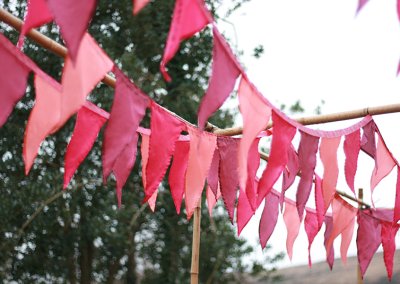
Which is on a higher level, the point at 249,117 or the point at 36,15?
the point at 36,15

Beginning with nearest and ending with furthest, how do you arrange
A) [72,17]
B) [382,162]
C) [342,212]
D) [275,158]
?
[72,17] < [275,158] < [382,162] < [342,212]

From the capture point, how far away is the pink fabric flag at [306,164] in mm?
1281

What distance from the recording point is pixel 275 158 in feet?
4.02

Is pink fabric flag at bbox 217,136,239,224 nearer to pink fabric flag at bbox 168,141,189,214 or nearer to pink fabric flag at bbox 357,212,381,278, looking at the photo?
pink fabric flag at bbox 168,141,189,214

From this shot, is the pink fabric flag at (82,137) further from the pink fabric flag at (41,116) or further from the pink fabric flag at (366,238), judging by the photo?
the pink fabric flag at (366,238)

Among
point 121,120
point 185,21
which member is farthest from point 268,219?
point 185,21

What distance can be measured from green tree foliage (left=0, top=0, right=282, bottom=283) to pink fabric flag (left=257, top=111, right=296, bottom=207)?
3.24 meters

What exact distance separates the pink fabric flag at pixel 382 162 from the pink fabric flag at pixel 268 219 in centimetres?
26

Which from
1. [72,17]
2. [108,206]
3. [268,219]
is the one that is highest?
[108,206]

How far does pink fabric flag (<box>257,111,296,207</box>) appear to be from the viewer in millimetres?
1223

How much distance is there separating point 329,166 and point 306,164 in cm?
7

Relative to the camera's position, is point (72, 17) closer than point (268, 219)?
Yes

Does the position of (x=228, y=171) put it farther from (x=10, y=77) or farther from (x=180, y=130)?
(x=10, y=77)

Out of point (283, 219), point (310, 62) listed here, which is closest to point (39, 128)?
point (283, 219)
